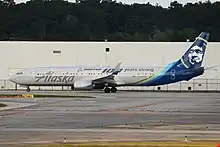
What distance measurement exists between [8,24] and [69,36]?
52.8ft

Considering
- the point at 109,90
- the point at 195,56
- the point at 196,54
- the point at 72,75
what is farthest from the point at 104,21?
the point at 195,56

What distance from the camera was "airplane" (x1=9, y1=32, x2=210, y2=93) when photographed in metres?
75.6

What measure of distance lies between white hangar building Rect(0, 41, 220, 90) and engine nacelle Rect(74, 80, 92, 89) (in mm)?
8915

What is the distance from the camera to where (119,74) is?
3004 inches

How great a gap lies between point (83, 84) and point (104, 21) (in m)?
62.8

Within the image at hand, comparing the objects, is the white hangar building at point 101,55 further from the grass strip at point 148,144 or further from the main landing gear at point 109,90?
the grass strip at point 148,144

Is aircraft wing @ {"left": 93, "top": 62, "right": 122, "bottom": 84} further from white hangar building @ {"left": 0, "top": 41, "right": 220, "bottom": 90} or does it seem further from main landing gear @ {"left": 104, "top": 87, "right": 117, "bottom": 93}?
white hangar building @ {"left": 0, "top": 41, "right": 220, "bottom": 90}

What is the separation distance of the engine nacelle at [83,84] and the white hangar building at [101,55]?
8.91 metres

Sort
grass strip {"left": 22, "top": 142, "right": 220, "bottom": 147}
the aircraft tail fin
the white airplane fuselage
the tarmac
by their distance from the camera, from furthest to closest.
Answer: the white airplane fuselage → the aircraft tail fin → the tarmac → grass strip {"left": 22, "top": 142, "right": 220, "bottom": 147}

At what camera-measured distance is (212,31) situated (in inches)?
4444

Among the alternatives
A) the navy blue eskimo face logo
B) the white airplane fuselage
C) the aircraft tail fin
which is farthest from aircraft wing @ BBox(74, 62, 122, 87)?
the navy blue eskimo face logo

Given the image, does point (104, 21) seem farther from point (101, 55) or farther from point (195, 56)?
point (195, 56)

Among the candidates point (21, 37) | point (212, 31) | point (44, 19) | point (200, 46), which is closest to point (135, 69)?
point (200, 46)

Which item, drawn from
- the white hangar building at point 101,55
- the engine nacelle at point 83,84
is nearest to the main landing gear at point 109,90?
the engine nacelle at point 83,84
